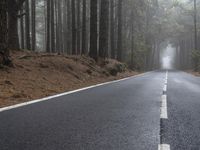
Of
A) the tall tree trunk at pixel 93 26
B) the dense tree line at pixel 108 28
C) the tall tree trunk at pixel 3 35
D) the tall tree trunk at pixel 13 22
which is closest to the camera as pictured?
the tall tree trunk at pixel 3 35

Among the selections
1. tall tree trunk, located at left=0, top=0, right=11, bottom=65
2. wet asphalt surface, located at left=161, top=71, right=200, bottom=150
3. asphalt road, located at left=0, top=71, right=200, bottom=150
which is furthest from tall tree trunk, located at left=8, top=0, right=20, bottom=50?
wet asphalt surface, located at left=161, top=71, right=200, bottom=150

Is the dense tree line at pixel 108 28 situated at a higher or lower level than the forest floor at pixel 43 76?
higher

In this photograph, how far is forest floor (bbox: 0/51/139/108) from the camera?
1195cm

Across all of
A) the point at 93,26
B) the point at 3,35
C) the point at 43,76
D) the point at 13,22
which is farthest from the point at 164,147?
the point at 93,26

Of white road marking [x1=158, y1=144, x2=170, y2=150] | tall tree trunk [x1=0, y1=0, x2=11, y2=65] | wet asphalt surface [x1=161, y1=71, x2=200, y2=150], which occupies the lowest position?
wet asphalt surface [x1=161, y1=71, x2=200, y2=150]

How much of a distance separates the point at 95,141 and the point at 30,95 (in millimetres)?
6635

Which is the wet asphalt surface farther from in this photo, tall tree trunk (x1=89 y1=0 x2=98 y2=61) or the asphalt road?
tall tree trunk (x1=89 y1=0 x2=98 y2=61)

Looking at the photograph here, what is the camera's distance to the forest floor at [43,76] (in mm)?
11953

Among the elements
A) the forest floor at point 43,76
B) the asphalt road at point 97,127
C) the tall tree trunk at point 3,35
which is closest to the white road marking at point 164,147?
the asphalt road at point 97,127

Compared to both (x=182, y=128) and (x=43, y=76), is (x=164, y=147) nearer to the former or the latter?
(x=182, y=128)

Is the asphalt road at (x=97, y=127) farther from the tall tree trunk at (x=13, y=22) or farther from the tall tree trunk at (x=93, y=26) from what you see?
the tall tree trunk at (x=93, y=26)

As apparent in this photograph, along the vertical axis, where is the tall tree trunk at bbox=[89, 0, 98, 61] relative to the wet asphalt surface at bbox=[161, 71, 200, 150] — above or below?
above

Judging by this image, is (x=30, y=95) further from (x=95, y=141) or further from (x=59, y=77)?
(x=95, y=141)

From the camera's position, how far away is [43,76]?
16047mm
